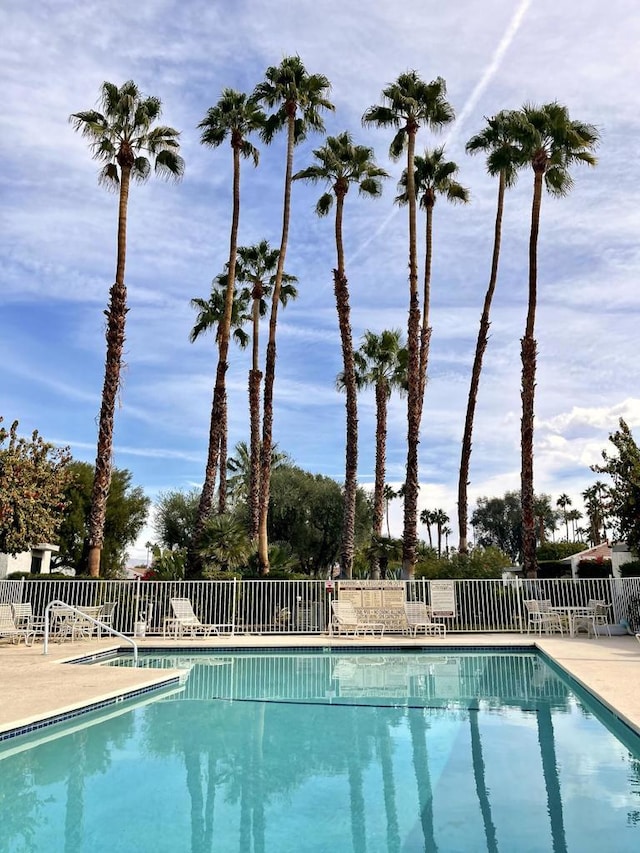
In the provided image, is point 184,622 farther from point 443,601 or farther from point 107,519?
point 107,519

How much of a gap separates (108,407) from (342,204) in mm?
11910

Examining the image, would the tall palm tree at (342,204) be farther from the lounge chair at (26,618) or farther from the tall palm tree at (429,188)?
the lounge chair at (26,618)

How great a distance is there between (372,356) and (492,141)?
32.6ft

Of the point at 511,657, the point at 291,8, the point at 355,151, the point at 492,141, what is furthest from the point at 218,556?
the point at 492,141

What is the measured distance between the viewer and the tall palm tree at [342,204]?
2341 cm

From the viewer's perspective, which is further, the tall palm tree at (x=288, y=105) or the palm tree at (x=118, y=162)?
the tall palm tree at (x=288, y=105)

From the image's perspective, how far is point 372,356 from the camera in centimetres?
2997

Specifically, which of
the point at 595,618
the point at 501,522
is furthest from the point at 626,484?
the point at 501,522

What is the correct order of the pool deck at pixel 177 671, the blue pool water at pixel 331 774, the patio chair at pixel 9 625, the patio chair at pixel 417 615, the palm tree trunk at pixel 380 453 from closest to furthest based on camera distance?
1. the blue pool water at pixel 331 774
2. the pool deck at pixel 177 671
3. the patio chair at pixel 9 625
4. the patio chair at pixel 417 615
5. the palm tree trunk at pixel 380 453

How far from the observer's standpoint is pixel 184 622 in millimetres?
15648

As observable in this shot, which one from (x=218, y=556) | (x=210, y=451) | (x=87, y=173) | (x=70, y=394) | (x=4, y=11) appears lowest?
(x=218, y=556)

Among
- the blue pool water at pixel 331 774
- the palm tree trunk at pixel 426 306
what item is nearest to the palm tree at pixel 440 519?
the palm tree trunk at pixel 426 306

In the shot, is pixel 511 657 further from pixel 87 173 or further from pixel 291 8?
pixel 87 173

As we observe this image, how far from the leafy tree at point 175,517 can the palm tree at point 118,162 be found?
20039 mm
